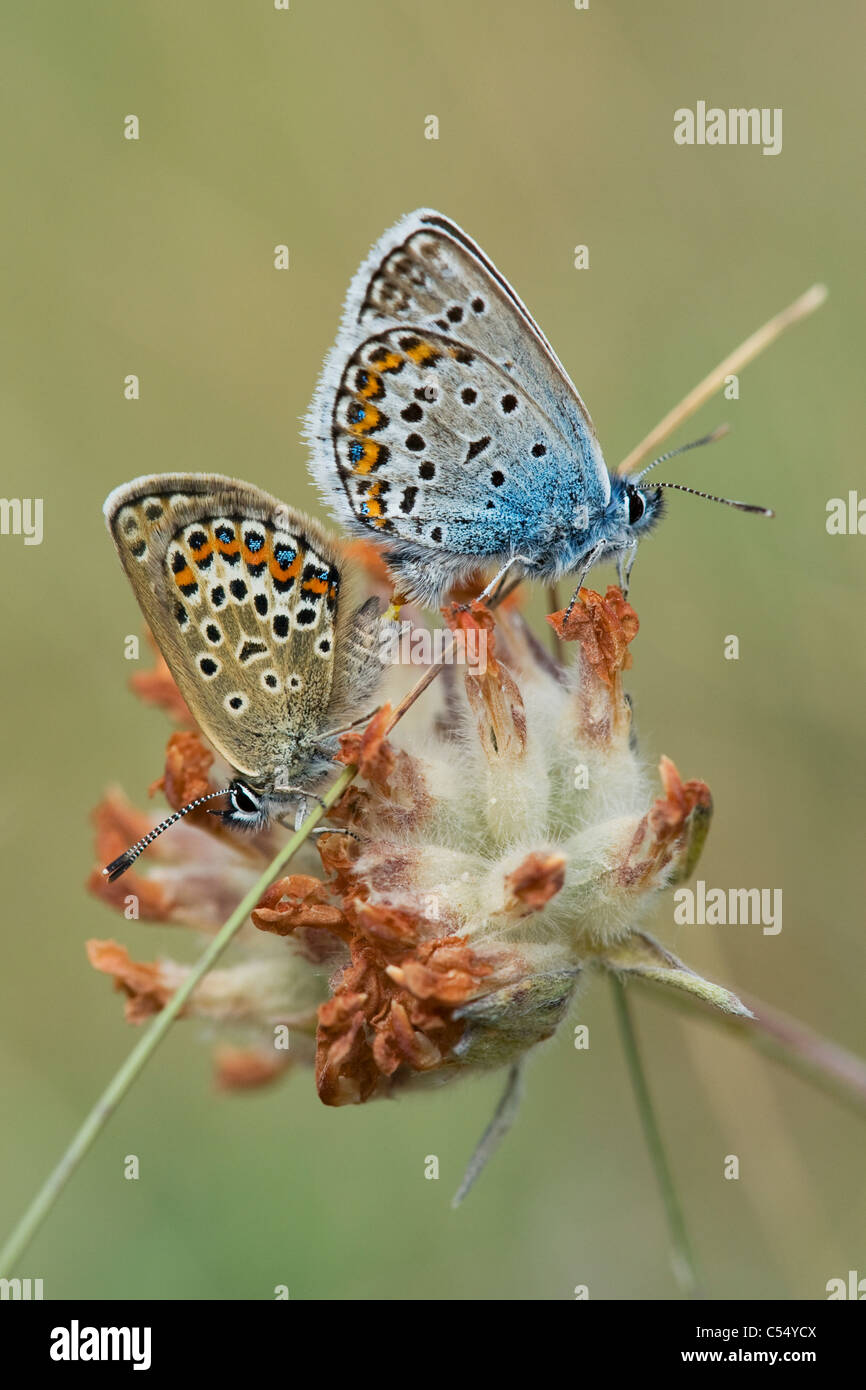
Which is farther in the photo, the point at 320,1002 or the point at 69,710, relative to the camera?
the point at 69,710

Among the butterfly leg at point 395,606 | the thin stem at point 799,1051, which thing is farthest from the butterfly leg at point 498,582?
the thin stem at point 799,1051

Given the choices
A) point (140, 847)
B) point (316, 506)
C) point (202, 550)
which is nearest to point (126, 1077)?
point (140, 847)

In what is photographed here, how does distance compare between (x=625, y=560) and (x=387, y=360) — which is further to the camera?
(x=625, y=560)

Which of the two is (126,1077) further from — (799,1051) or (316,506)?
(316,506)

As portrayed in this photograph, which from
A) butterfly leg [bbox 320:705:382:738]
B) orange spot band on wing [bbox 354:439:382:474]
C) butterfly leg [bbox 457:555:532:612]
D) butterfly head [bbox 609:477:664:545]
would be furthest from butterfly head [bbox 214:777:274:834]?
butterfly head [bbox 609:477:664:545]

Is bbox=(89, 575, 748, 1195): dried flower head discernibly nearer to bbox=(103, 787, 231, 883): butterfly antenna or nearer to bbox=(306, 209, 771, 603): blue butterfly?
bbox=(103, 787, 231, 883): butterfly antenna
